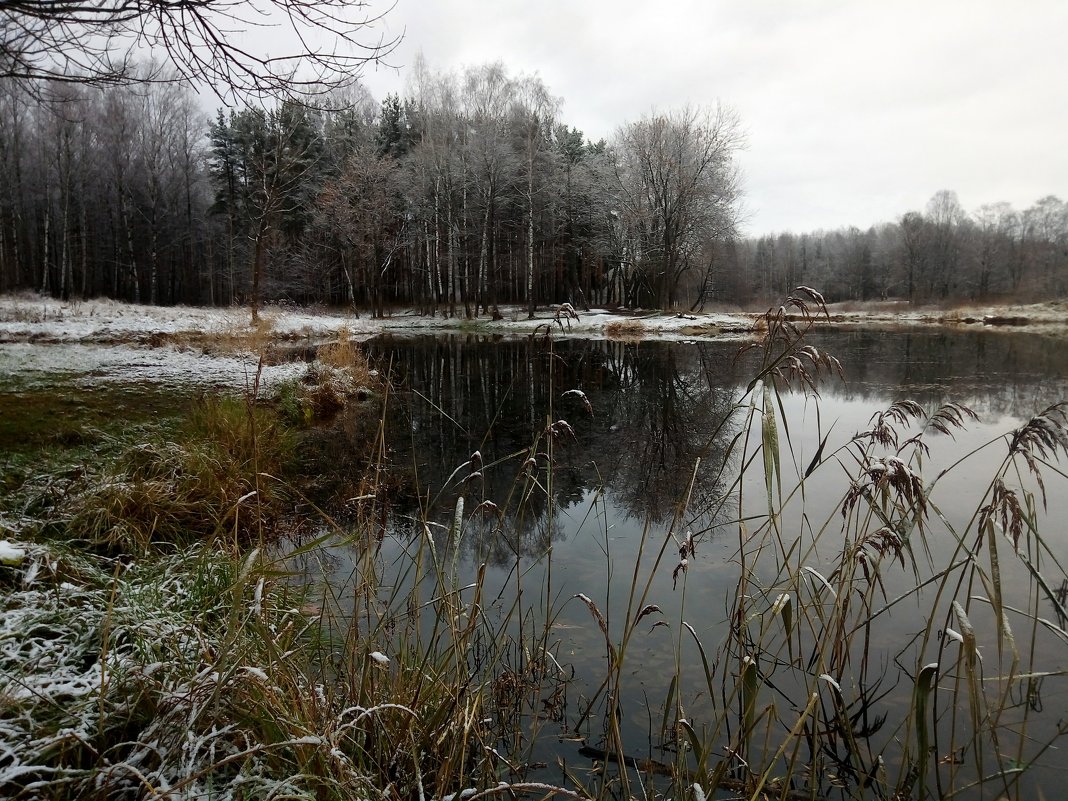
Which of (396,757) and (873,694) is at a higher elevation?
(396,757)

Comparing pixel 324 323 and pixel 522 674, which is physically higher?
pixel 324 323

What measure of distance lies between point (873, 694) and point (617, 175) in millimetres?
31468

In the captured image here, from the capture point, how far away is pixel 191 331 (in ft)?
52.6

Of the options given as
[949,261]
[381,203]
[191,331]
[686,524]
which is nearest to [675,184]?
[381,203]

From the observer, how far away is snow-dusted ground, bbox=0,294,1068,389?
32.3 feet

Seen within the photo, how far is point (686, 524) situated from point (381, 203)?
29419mm

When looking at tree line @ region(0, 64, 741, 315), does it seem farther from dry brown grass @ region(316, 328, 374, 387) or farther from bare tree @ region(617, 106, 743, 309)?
dry brown grass @ region(316, 328, 374, 387)

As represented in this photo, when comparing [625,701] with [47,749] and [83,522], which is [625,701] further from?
[83,522]

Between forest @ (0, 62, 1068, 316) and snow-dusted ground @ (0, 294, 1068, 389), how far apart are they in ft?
11.6

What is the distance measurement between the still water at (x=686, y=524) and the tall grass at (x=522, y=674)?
32mm

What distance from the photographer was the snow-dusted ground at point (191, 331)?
984cm

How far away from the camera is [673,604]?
335 cm

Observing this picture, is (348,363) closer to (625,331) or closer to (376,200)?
(625,331)

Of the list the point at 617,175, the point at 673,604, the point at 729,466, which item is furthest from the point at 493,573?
the point at 617,175
